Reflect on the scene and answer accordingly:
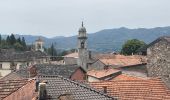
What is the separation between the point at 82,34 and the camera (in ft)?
236

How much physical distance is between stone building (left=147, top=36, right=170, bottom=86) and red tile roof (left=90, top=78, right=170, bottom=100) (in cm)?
1024

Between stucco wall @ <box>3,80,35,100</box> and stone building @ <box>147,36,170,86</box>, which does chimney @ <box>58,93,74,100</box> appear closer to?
stucco wall @ <box>3,80,35,100</box>

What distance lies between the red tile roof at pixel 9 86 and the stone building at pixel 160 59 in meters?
19.3

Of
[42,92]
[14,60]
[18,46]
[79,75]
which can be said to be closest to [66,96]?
[42,92]

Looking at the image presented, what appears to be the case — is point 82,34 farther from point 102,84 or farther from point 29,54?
point 102,84

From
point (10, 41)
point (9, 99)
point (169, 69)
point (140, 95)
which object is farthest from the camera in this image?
point (10, 41)

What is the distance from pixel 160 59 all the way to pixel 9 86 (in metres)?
20.6

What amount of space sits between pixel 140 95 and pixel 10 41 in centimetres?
12409

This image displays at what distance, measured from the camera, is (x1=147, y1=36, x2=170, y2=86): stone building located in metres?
36.6

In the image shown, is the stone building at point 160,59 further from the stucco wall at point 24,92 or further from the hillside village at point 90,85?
the stucco wall at point 24,92

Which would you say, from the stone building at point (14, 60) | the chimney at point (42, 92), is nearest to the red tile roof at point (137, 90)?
the chimney at point (42, 92)

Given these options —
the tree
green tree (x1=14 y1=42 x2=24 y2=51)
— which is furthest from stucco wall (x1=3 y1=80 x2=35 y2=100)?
green tree (x1=14 y1=42 x2=24 y2=51)

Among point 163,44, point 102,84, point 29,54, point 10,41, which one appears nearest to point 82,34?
point 29,54

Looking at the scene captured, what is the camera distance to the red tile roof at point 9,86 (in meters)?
18.0
